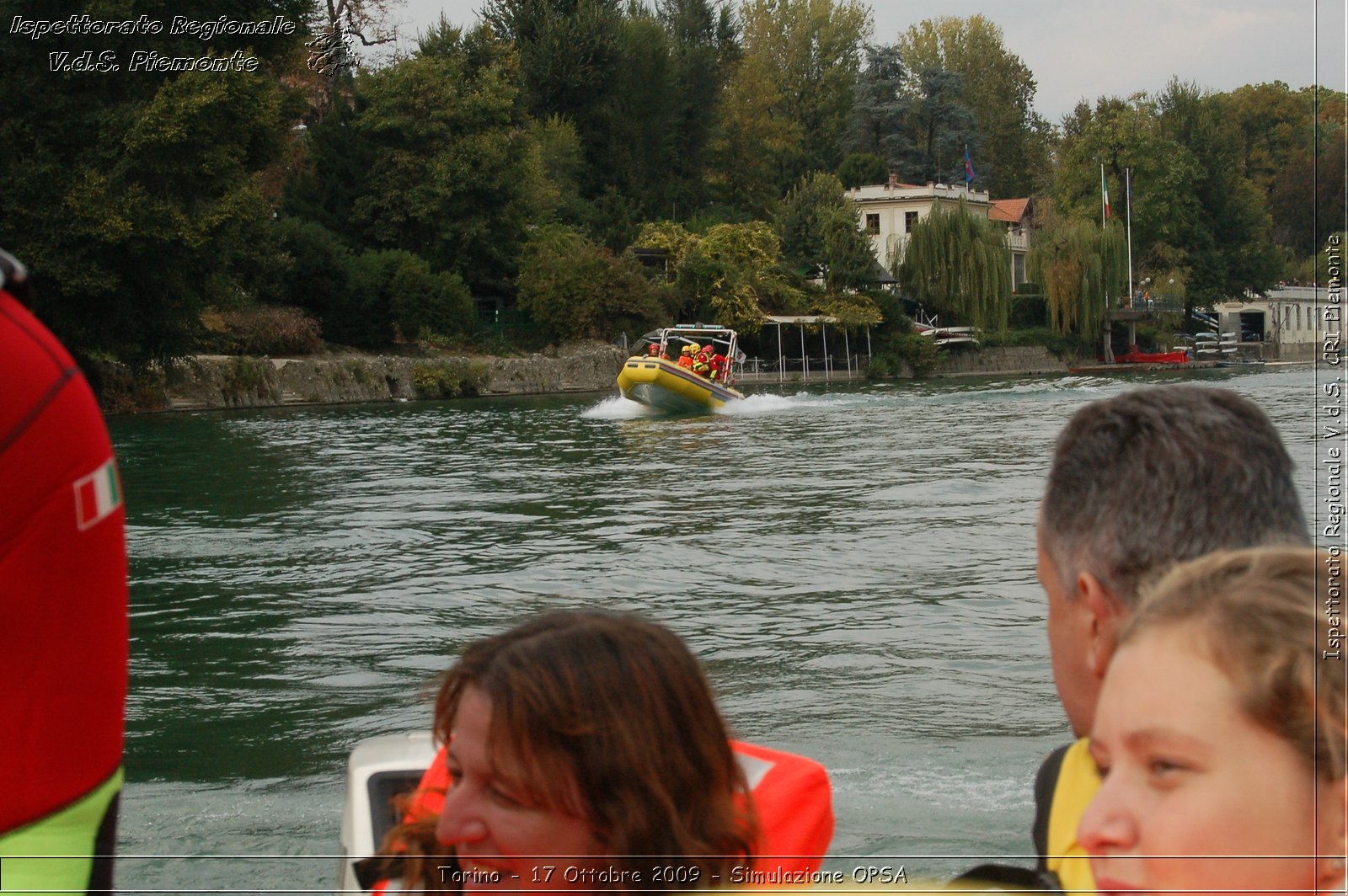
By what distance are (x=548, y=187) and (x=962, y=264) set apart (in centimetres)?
1590

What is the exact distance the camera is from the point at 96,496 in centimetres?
164

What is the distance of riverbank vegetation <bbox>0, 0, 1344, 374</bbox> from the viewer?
1150 inches

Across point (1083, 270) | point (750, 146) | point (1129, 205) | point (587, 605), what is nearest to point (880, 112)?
point (750, 146)

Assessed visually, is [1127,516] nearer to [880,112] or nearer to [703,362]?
[703,362]

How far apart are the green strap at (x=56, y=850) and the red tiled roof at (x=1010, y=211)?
7816 cm

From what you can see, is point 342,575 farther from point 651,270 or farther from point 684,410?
point 651,270

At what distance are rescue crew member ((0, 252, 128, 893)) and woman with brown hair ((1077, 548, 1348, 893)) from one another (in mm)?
1114

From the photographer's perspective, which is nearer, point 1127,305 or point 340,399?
point 340,399

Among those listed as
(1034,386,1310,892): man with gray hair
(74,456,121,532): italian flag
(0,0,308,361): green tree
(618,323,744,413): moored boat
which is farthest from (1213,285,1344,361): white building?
(74,456,121,532): italian flag

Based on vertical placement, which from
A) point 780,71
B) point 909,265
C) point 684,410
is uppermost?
point 780,71

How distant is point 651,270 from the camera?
55.1 metres

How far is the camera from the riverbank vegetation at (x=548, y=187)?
1150 inches

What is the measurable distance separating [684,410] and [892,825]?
26.8 meters

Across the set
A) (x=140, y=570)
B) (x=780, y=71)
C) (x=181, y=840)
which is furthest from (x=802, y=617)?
(x=780, y=71)
